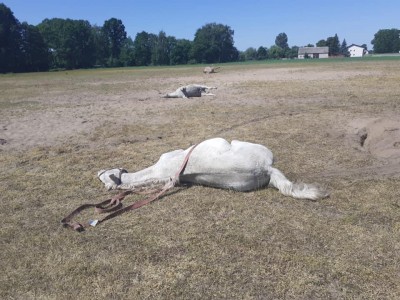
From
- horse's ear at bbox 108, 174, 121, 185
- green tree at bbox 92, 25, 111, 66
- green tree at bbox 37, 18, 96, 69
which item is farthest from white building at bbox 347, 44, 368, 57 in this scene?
horse's ear at bbox 108, 174, 121, 185

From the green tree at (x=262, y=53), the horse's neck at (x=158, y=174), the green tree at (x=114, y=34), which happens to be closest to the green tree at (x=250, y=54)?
the green tree at (x=262, y=53)

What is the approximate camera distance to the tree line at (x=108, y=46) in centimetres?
7669

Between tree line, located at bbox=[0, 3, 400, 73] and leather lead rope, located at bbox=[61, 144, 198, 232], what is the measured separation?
75.1 metres

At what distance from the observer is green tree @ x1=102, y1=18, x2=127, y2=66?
111 m

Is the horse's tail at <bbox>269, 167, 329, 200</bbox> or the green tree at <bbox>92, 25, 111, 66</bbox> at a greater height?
→ the green tree at <bbox>92, 25, 111, 66</bbox>

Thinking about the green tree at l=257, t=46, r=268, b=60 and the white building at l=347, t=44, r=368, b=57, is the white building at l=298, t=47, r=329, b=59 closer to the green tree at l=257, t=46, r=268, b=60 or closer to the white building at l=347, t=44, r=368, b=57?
the green tree at l=257, t=46, r=268, b=60

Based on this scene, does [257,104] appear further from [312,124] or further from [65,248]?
[65,248]

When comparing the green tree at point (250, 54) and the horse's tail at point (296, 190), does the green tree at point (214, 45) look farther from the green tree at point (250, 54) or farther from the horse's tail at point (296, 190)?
the horse's tail at point (296, 190)

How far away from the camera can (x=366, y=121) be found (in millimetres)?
9023

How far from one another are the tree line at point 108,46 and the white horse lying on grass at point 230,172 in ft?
246

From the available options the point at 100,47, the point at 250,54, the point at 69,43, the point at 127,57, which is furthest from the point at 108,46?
the point at 250,54

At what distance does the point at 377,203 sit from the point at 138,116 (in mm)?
8526

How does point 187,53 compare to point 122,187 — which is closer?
point 122,187

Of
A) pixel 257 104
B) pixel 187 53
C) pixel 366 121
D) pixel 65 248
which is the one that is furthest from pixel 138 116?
pixel 187 53
